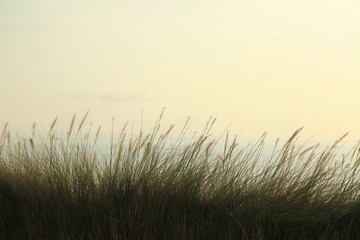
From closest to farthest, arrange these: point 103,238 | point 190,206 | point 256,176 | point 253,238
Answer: point 253,238 → point 103,238 → point 190,206 → point 256,176

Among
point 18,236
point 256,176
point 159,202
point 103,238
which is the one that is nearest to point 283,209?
point 256,176

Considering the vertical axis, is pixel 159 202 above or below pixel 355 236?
above

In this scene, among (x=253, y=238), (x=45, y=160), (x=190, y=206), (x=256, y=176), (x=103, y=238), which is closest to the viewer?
(x=253, y=238)

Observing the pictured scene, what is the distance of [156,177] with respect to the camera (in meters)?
5.54

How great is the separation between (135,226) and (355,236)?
186cm

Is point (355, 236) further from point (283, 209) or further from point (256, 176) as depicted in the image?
point (256, 176)

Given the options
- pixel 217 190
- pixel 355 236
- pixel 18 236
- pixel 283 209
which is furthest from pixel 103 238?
pixel 355 236

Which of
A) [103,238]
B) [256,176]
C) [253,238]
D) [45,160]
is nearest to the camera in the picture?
[253,238]

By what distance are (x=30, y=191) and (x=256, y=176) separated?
221 centimetres

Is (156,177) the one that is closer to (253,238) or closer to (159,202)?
(159,202)

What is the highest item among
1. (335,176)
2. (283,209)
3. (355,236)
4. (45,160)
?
(45,160)

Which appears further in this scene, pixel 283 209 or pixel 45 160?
pixel 45 160

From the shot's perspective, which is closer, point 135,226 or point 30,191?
point 135,226

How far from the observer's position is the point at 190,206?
5.30m
